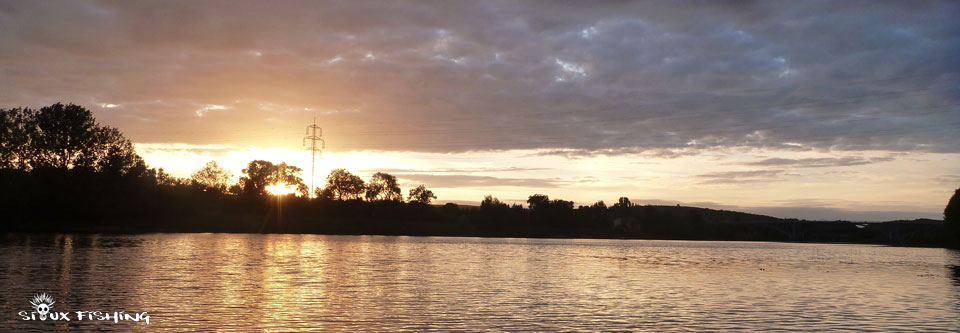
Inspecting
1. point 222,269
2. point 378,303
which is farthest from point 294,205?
point 378,303

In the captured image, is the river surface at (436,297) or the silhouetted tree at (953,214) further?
the silhouetted tree at (953,214)

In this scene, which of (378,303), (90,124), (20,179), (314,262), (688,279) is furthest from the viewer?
(90,124)

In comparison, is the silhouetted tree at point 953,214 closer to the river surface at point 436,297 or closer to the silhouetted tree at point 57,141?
the river surface at point 436,297

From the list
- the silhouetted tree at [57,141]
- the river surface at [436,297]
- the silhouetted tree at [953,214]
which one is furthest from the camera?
the silhouetted tree at [953,214]

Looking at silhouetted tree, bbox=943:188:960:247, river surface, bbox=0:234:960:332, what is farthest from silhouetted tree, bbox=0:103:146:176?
silhouetted tree, bbox=943:188:960:247

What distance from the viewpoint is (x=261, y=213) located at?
16212 centimetres

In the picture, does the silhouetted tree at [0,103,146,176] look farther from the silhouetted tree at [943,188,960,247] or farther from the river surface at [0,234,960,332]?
the silhouetted tree at [943,188,960,247]

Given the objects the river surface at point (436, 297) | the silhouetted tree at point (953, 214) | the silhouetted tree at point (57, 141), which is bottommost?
the river surface at point (436, 297)

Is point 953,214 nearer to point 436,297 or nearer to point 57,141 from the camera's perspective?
point 436,297

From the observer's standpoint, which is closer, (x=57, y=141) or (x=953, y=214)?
(x=57, y=141)

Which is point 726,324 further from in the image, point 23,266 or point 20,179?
point 20,179

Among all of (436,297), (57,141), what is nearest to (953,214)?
(436,297)

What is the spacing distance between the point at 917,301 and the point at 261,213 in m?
144

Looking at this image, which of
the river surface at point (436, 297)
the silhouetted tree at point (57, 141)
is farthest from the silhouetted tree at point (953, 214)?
the silhouetted tree at point (57, 141)
